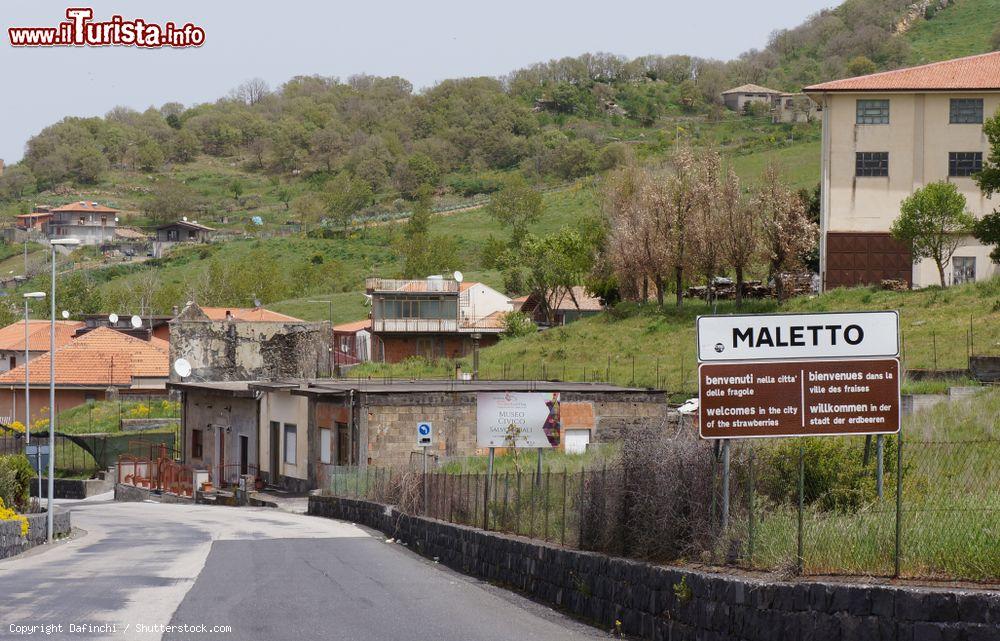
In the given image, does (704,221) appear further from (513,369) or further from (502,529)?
(502,529)

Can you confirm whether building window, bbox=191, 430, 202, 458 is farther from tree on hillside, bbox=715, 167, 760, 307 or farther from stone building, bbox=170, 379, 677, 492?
tree on hillside, bbox=715, 167, 760, 307

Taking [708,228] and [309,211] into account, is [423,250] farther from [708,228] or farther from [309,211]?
[708,228]

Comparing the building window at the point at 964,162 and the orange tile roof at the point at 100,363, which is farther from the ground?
the building window at the point at 964,162

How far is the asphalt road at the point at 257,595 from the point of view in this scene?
45.3 feet

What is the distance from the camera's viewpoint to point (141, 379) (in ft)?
251

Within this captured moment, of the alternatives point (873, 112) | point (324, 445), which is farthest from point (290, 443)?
point (873, 112)

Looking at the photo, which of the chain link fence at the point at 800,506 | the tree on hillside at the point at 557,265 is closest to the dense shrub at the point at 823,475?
the chain link fence at the point at 800,506

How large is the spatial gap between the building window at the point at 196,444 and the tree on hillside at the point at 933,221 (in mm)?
31255

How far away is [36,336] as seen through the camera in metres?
90.8

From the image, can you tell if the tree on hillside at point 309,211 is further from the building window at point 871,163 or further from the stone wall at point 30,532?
the stone wall at point 30,532

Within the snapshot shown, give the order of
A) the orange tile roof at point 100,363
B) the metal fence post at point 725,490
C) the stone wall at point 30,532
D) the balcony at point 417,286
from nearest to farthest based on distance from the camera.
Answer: the metal fence post at point 725,490
the stone wall at point 30,532
the orange tile roof at point 100,363
the balcony at point 417,286

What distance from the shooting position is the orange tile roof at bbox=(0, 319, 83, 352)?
86938 millimetres

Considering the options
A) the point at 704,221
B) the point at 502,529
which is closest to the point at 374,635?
the point at 502,529

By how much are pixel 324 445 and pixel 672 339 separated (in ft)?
66.0
